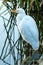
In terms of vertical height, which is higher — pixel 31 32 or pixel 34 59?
pixel 31 32

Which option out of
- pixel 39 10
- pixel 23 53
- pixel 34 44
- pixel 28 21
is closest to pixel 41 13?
pixel 39 10

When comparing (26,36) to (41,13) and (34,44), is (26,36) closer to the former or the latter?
(34,44)

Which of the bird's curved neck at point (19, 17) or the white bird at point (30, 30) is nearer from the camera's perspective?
the white bird at point (30, 30)

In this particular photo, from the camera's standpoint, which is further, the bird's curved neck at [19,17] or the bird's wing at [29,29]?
the bird's curved neck at [19,17]

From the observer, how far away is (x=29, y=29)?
1.46 metres

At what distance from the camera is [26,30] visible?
147 centimetres

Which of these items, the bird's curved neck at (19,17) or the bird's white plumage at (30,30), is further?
the bird's curved neck at (19,17)

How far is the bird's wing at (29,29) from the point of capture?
4.73 ft

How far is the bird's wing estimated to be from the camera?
1440mm

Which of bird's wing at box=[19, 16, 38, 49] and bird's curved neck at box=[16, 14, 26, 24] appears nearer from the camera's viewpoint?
bird's wing at box=[19, 16, 38, 49]

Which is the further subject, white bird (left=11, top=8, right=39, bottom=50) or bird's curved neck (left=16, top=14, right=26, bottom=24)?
bird's curved neck (left=16, top=14, right=26, bottom=24)

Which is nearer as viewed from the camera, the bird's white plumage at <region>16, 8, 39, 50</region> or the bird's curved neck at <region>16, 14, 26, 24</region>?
the bird's white plumage at <region>16, 8, 39, 50</region>

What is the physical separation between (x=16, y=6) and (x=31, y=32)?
0.33 metres

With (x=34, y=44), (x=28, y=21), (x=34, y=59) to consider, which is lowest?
(x=34, y=59)
